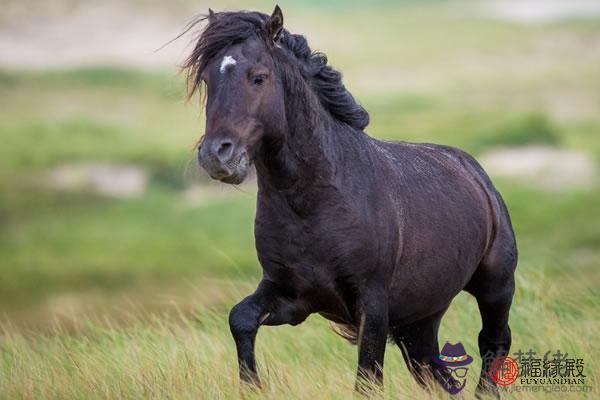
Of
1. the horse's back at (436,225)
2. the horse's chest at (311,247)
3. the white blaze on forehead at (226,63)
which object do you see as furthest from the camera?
the horse's back at (436,225)

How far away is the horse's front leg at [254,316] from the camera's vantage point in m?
5.47

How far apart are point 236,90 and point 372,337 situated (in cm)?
134

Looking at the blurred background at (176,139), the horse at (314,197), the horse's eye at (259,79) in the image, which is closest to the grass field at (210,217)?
the blurred background at (176,139)

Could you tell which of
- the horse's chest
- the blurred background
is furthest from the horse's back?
the blurred background

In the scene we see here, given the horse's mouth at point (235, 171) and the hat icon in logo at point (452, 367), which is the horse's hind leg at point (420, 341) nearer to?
the hat icon in logo at point (452, 367)

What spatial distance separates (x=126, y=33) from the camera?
1300 inches

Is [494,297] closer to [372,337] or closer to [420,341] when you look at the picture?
[420,341]

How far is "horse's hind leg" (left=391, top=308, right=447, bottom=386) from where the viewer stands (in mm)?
6578

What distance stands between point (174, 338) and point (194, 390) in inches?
52.8

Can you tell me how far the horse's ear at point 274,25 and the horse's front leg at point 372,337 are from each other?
1.28 meters

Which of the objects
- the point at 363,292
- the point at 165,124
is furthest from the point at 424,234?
the point at 165,124

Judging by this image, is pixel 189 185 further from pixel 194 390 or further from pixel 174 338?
pixel 194 390

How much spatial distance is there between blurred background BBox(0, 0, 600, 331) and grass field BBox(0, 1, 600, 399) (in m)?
0.06

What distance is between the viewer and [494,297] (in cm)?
666
